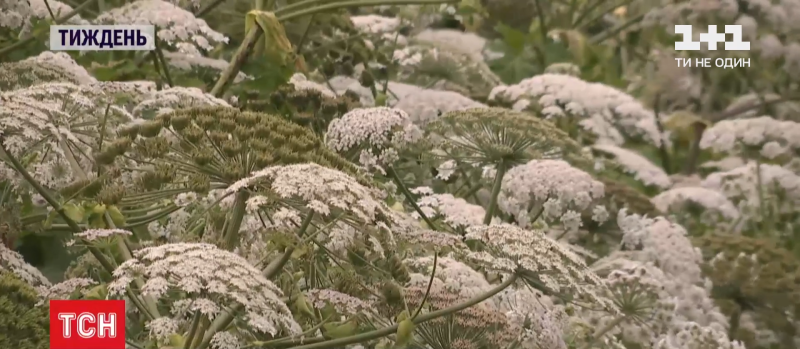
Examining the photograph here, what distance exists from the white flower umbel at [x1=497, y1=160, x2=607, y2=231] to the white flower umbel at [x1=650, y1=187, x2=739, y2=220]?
53 centimetres

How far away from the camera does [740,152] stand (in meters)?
2.51

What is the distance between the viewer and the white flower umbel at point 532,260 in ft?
3.53

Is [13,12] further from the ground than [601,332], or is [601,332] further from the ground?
[13,12]

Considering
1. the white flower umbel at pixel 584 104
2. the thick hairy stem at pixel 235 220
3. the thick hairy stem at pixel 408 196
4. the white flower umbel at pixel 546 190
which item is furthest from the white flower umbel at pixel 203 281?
the white flower umbel at pixel 584 104

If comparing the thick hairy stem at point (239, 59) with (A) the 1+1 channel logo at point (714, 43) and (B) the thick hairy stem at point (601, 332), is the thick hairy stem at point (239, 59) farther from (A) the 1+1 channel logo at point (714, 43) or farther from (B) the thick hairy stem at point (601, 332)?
(A) the 1+1 channel logo at point (714, 43)

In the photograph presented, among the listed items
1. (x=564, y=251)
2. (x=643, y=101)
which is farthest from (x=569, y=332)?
(x=643, y=101)

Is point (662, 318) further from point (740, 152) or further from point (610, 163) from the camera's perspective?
point (740, 152)

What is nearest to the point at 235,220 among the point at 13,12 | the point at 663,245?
the point at 13,12

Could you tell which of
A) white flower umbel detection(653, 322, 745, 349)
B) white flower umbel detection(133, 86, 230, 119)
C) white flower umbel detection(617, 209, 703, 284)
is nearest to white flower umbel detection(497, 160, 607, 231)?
white flower umbel detection(617, 209, 703, 284)

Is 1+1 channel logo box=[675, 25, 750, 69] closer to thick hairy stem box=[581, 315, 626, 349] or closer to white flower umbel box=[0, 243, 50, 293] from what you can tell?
thick hairy stem box=[581, 315, 626, 349]

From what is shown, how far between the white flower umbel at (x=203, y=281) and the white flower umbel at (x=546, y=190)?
84 centimetres

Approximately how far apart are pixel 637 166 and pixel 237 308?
60.2 inches

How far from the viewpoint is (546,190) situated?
64.3 inches

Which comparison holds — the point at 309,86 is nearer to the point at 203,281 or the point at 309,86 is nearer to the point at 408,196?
the point at 408,196
